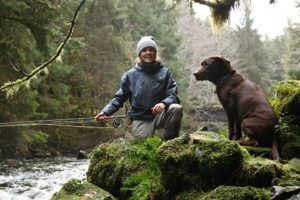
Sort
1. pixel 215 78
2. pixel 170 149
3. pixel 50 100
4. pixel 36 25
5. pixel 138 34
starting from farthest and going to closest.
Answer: pixel 138 34, pixel 50 100, pixel 36 25, pixel 215 78, pixel 170 149

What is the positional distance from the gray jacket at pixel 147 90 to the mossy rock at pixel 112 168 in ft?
1.78

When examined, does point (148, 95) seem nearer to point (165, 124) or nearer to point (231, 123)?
point (165, 124)

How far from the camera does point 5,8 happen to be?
24.6 feet

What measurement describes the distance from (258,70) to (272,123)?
37.1 meters

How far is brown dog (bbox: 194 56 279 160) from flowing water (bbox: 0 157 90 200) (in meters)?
3.63

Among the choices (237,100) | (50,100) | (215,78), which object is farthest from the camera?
(50,100)

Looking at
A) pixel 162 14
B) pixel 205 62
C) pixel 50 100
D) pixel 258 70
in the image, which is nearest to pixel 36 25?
pixel 50 100

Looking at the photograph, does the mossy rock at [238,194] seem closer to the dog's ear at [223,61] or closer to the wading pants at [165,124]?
the wading pants at [165,124]

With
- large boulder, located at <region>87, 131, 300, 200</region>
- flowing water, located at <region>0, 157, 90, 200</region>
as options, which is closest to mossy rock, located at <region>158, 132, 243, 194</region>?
large boulder, located at <region>87, 131, 300, 200</region>

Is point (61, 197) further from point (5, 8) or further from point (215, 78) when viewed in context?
point (5, 8)

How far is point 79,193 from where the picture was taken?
9.56ft

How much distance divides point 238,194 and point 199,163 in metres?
0.43

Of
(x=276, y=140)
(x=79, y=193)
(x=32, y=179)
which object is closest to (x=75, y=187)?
(x=79, y=193)

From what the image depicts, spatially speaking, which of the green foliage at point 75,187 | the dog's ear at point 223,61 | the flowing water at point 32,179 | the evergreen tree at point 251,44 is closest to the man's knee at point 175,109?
the dog's ear at point 223,61
